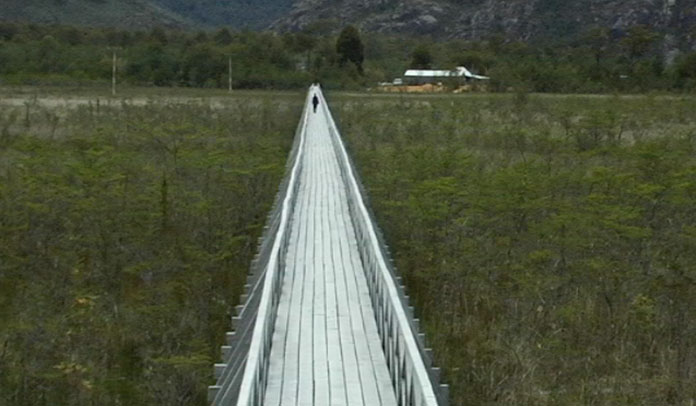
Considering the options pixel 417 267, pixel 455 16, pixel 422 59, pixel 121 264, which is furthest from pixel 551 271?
pixel 455 16

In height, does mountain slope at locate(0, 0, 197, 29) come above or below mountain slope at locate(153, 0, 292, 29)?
below

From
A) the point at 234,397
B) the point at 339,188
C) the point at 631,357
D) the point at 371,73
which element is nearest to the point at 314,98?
the point at 339,188

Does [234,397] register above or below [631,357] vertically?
above

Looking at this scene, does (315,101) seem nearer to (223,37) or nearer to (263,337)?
(263,337)

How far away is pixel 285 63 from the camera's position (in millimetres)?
74188

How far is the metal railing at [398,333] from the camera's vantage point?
633 centimetres

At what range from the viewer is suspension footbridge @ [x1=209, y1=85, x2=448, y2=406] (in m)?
6.77

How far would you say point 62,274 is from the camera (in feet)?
40.2

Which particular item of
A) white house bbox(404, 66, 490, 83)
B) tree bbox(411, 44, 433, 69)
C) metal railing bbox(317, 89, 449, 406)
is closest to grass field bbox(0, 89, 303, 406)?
metal railing bbox(317, 89, 449, 406)

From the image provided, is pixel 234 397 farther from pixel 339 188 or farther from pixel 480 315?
pixel 339 188

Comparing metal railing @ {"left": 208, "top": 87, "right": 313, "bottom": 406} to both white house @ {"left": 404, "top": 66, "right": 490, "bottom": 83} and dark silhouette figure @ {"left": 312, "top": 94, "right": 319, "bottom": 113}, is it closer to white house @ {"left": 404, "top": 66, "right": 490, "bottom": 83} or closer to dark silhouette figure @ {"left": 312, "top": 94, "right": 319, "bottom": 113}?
dark silhouette figure @ {"left": 312, "top": 94, "right": 319, "bottom": 113}

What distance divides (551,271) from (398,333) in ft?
16.5

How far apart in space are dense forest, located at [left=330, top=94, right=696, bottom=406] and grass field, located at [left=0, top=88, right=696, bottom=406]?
28 mm

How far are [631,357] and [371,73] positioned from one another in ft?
233
